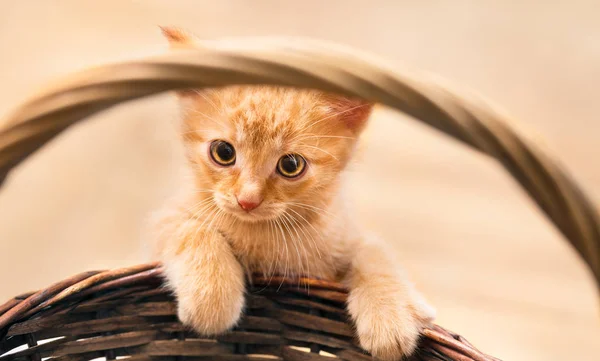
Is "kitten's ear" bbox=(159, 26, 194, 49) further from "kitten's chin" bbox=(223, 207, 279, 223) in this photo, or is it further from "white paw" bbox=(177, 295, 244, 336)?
"white paw" bbox=(177, 295, 244, 336)

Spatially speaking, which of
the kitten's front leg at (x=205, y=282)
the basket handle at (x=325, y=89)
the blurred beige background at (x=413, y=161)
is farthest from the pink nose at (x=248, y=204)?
the blurred beige background at (x=413, y=161)

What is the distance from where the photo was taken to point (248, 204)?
1.14 metres

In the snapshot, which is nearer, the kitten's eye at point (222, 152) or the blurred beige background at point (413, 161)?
the kitten's eye at point (222, 152)

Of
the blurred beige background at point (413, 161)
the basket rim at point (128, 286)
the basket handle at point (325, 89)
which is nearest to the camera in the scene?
the basket handle at point (325, 89)

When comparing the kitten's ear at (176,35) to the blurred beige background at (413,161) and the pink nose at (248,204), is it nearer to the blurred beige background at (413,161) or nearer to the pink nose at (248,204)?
the pink nose at (248,204)

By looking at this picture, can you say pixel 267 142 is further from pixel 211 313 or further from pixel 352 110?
pixel 211 313

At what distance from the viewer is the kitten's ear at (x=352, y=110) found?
1.21 metres

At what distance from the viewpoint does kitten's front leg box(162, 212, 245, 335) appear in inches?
47.2

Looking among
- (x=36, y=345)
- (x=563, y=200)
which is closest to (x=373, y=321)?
(x=563, y=200)

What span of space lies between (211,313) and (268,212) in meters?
0.23

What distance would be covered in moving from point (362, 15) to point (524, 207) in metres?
1.27

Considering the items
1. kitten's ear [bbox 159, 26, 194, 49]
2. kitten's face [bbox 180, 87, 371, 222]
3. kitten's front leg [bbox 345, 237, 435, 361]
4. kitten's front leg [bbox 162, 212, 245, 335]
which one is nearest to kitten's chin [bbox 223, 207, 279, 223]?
kitten's face [bbox 180, 87, 371, 222]

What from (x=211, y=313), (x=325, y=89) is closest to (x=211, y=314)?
(x=211, y=313)

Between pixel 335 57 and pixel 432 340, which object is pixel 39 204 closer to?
pixel 432 340
